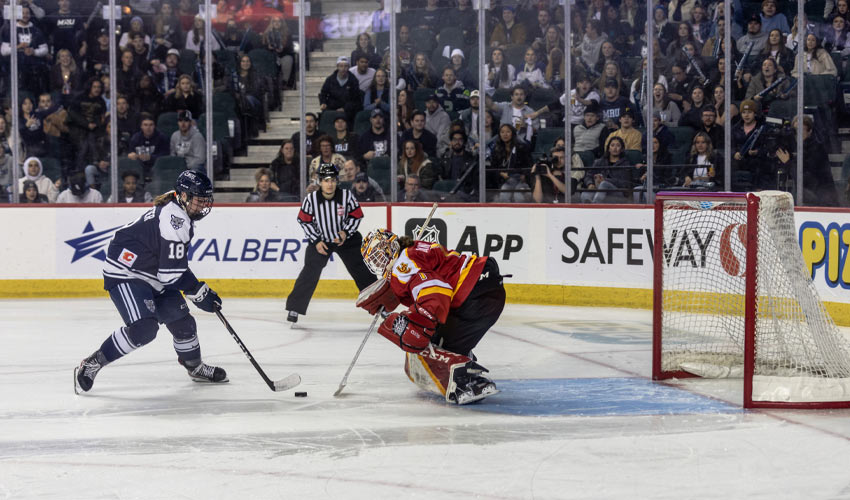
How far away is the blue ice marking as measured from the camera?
Answer: 446 centimetres

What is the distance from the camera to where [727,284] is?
6.24m

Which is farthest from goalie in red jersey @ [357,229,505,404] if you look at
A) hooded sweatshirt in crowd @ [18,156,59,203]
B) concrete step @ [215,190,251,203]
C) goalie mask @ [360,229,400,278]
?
hooded sweatshirt in crowd @ [18,156,59,203]

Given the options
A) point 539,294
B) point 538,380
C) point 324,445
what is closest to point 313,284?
point 539,294

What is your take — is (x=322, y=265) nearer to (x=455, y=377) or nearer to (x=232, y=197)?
(x=232, y=197)

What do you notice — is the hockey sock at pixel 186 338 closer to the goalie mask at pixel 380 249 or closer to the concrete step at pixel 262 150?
the goalie mask at pixel 380 249

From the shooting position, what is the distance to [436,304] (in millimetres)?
4418

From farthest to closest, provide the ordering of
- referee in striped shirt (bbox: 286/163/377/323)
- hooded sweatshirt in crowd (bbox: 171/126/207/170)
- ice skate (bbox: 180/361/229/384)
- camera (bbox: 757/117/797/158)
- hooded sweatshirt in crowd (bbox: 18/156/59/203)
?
hooded sweatshirt in crowd (bbox: 171/126/207/170) → hooded sweatshirt in crowd (bbox: 18/156/59/203) → camera (bbox: 757/117/797/158) → referee in striped shirt (bbox: 286/163/377/323) → ice skate (bbox: 180/361/229/384)

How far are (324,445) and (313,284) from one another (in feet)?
13.2

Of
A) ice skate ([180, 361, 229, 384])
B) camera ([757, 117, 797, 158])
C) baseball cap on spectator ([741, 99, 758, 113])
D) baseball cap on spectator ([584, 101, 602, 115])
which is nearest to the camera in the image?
ice skate ([180, 361, 229, 384])

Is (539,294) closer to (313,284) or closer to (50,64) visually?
(313,284)

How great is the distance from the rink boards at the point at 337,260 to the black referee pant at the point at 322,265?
2.41 ft

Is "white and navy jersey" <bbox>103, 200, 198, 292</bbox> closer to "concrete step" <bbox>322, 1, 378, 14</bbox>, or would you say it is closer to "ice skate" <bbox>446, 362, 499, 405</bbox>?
"ice skate" <bbox>446, 362, 499, 405</bbox>

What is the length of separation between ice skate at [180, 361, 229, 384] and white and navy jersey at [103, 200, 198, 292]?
576 millimetres

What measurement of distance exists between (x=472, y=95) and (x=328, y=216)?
2647 millimetres
